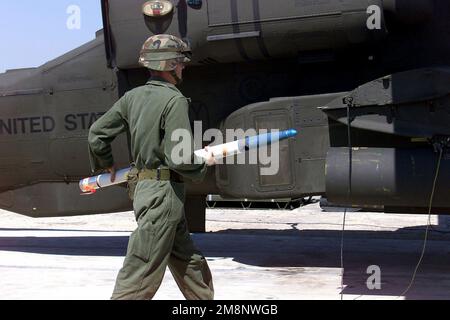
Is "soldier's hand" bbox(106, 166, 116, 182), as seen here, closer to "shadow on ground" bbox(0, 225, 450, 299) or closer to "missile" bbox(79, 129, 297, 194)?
"missile" bbox(79, 129, 297, 194)

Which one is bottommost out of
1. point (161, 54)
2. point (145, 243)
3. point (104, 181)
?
point (145, 243)

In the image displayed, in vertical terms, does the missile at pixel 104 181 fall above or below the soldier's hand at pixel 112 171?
below

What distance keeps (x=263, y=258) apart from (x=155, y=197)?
4171 millimetres

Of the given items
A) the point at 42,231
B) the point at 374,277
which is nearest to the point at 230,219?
the point at 42,231

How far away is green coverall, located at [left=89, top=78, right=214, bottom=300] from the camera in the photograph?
13.2ft

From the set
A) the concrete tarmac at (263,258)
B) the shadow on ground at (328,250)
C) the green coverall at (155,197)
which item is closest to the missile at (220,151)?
the green coverall at (155,197)

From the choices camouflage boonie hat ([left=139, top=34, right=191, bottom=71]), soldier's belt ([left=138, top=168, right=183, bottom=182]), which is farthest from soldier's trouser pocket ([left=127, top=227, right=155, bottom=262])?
camouflage boonie hat ([left=139, top=34, right=191, bottom=71])

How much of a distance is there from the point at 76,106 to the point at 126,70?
769 millimetres

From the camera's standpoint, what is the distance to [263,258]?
8.05 m

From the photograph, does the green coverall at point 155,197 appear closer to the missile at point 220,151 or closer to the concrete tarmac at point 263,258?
the missile at point 220,151

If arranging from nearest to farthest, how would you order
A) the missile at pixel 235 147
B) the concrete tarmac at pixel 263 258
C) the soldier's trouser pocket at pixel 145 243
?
1. the soldier's trouser pocket at pixel 145 243
2. the missile at pixel 235 147
3. the concrete tarmac at pixel 263 258

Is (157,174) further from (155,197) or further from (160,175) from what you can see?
(155,197)

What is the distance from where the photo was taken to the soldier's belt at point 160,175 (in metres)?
4.14

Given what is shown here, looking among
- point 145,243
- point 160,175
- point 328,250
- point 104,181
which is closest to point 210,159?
point 160,175
